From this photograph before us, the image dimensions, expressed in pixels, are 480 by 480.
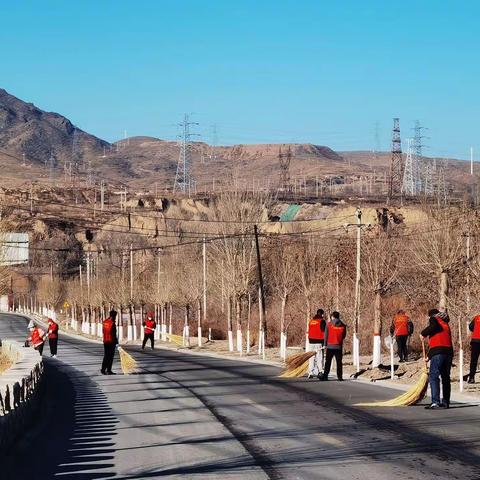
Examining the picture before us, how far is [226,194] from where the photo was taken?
226ft

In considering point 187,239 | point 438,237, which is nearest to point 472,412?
point 438,237

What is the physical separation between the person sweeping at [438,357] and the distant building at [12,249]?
32405 mm

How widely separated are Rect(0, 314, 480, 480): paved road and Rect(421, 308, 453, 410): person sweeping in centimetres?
43

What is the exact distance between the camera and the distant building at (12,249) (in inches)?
1984

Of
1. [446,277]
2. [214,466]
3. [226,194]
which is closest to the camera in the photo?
[214,466]

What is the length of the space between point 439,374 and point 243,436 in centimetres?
567

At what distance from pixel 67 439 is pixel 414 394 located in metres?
7.51

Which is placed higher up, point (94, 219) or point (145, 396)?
point (94, 219)

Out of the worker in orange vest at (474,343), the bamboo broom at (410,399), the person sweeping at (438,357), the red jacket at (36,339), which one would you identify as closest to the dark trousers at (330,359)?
the worker in orange vest at (474,343)

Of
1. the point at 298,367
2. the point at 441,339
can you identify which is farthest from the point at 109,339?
the point at 441,339

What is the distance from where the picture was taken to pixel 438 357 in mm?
20109

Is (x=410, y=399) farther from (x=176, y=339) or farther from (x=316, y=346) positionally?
(x=176, y=339)

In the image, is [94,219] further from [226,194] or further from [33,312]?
[226,194]

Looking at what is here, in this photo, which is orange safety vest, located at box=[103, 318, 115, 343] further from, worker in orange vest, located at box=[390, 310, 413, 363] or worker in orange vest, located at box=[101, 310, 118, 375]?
worker in orange vest, located at box=[390, 310, 413, 363]
